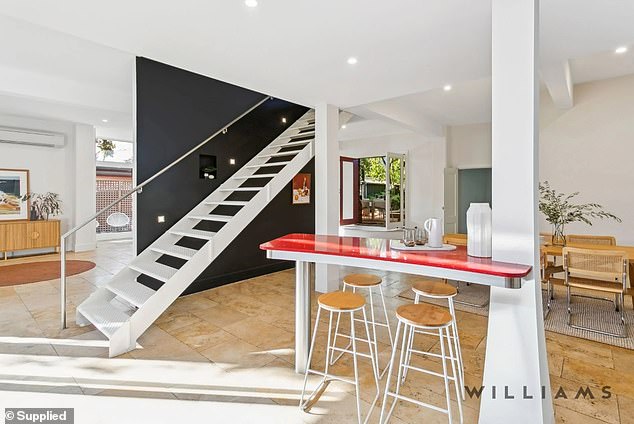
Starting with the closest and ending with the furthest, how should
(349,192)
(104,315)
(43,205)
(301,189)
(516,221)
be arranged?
(516,221) < (104,315) < (301,189) < (43,205) < (349,192)

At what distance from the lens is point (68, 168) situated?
7980mm

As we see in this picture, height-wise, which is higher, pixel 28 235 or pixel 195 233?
pixel 195 233

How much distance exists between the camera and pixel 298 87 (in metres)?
4.20

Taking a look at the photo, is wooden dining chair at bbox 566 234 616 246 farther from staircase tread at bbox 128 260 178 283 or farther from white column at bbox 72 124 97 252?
white column at bbox 72 124 97 252

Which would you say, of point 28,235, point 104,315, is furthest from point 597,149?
point 28,235

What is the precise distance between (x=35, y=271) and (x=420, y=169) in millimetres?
A: 8361

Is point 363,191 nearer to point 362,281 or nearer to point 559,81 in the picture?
point 559,81

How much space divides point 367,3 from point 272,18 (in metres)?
0.75

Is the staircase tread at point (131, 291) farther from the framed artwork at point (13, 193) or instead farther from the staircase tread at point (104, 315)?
the framed artwork at point (13, 193)

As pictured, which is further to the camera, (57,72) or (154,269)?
(57,72)

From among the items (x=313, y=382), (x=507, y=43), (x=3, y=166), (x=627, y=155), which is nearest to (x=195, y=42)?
(x=507, y=43)

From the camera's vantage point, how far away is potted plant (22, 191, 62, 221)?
7480 millimetres

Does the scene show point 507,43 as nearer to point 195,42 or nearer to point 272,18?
point 272,18

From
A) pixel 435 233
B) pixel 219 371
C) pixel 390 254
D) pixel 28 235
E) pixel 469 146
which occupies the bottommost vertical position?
pixel 219 371
